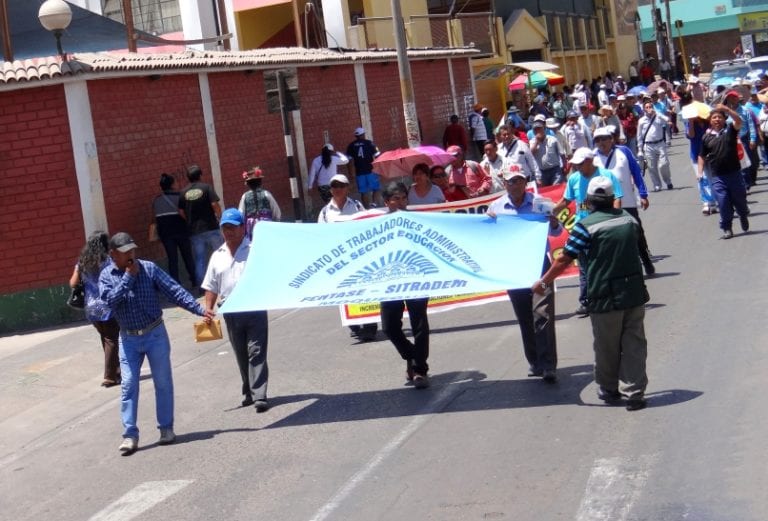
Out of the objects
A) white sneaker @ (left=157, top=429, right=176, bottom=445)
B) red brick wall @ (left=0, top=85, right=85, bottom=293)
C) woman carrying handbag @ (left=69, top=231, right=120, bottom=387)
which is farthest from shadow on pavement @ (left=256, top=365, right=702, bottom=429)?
red brick wall @ (left=0, top=85, right=85, bottom=293)

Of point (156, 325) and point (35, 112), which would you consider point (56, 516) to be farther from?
point (35, 112)

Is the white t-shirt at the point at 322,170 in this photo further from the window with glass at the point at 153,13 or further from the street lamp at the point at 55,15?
the window with glass at the point at 153,13

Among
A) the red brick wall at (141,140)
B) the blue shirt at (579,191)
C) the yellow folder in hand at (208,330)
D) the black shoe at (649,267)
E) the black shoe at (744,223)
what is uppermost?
the red brick wall at (141,140)

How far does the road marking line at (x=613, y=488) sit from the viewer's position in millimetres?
6586

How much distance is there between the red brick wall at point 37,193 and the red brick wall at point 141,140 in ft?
1.95

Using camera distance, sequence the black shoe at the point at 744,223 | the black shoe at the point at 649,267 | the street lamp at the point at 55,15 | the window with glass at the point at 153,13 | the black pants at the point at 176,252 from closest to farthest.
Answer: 1. the black shoe at the point at 649,267
2. the black shoe at the point at 744,223
3. the street lamp at the point at 55,15
4. the black pants at the point at 176,252
5. the window with glass at the point at 153,13

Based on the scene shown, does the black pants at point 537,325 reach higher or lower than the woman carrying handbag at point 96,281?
lower

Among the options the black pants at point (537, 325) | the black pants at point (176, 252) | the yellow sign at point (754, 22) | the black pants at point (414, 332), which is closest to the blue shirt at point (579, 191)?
the black pants at point (537, 325)

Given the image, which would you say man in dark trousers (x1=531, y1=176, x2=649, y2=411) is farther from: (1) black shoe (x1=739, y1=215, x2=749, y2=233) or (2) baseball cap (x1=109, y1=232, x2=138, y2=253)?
(1) black shoe (x1=739, y1=215, x2=749, y2=233)

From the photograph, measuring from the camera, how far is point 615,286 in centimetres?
864

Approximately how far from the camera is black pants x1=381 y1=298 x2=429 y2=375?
407 inches

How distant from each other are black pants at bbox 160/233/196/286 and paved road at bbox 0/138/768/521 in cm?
434

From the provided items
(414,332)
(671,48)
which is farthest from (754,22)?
(414,332)

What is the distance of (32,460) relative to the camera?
1038 centimetres
